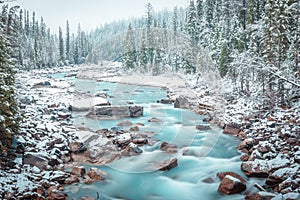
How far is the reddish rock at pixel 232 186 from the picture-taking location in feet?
37.6

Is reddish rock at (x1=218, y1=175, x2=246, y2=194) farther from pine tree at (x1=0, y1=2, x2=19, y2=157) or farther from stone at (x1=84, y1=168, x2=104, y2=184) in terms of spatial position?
pine tree at (x1=0, y1=2, x2=19, y2=157)

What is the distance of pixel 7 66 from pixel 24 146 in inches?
157

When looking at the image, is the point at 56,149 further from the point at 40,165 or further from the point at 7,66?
the point at 7,66

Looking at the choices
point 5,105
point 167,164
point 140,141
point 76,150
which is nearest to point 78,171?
point 76,150

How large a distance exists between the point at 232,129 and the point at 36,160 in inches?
504

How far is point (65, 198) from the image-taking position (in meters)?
11.0

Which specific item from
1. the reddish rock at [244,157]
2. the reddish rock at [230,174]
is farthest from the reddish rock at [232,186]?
the reddish rock at [244,157]

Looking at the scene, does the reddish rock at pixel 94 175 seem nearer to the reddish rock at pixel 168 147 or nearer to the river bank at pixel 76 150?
the river bank at pixel 76 150

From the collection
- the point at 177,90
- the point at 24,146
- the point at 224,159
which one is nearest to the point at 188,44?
the point at 177,90

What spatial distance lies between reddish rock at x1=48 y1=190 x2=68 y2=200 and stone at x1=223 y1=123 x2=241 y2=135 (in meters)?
12.2

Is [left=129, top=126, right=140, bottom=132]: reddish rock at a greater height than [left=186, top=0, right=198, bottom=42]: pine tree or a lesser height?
lesser

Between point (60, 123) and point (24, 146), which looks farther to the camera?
point (60, 123)

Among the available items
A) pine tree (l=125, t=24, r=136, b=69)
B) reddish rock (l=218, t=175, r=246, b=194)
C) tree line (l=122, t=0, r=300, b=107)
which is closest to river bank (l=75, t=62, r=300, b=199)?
reddish rock (l=218, t=175, r=246, b=194)

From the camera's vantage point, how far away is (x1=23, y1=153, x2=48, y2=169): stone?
12.9 meters
